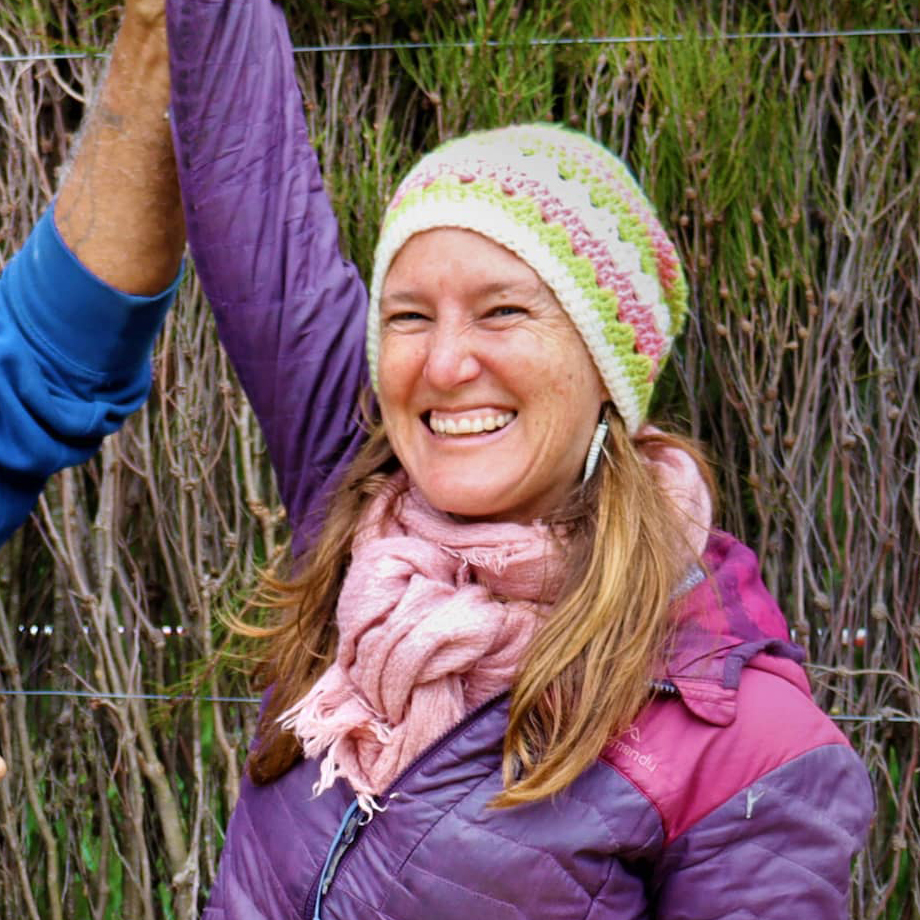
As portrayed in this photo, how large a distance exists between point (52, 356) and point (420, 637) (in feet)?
1.89

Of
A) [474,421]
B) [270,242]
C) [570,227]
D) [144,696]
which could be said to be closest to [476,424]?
[474,421]

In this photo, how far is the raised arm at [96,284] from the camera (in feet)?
4.86

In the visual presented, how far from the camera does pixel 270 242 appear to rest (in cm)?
163

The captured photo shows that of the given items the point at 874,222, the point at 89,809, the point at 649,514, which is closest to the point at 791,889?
the point at 649,514

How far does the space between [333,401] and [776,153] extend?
3.95ft

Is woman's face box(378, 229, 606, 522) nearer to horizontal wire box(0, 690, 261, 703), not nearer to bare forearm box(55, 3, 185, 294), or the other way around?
bare forearm box(55, 3, 185, 294)

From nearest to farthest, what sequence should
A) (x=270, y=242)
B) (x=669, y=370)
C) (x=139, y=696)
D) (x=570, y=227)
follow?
(x=570, y=227), (x=270, y=242), (x=669, y=370), (x=139, y=696)

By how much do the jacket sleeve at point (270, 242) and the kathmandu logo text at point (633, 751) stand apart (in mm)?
562

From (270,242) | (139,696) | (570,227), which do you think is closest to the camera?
(570,227)

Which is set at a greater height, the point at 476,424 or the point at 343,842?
the point at 476,424

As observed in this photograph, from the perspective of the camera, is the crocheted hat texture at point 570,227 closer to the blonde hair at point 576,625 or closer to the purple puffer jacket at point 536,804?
the blonde hair at point 576,625

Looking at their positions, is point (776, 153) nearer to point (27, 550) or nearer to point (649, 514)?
point (649, 514)

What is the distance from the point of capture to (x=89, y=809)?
2.94 meters

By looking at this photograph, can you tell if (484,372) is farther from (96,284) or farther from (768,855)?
(768,855)
